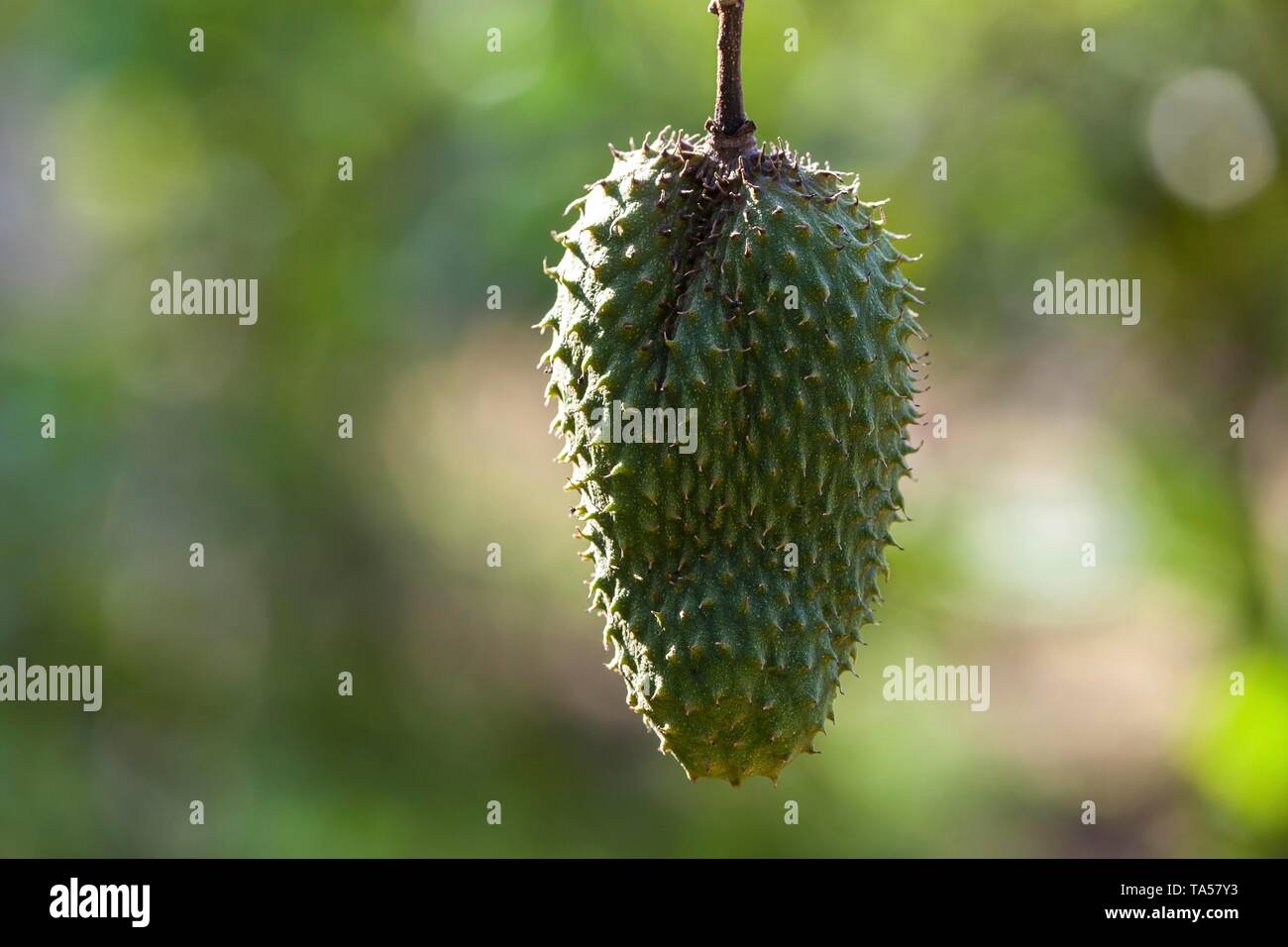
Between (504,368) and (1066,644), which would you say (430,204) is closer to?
(504,368)

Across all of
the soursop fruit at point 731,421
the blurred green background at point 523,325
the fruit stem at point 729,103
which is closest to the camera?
the fruit stem at point 729,103

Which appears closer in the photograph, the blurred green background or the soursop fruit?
the soursop fruit

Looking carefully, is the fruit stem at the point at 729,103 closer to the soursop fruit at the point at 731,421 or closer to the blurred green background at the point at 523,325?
the soursop fruit at the point at 731,421

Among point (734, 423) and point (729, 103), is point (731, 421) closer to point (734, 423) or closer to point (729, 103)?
point (734, 423)

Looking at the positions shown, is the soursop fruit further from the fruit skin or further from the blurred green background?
the blurred green background

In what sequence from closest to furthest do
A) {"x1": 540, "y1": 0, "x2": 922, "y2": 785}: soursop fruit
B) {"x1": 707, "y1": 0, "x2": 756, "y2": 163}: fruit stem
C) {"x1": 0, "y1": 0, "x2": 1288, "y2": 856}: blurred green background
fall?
{"x1": 707, "y1": 0, "x2": 756, "y2": 163}: fruit stem → {"x1": 540, "y1": 0, "x2": 922, "y2": 785}: soursop fruit → {"x1": 0, "y1": 0, "x2": 1288, "y2": 856}: blurred green background

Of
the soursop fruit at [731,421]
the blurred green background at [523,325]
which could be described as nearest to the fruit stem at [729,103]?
the soursop fruit at [731,421]

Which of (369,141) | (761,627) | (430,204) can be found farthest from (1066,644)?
(761,627)

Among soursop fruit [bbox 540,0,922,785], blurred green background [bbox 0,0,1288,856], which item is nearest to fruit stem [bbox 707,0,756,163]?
soursop fruit [bbox 540,0,922,785]
